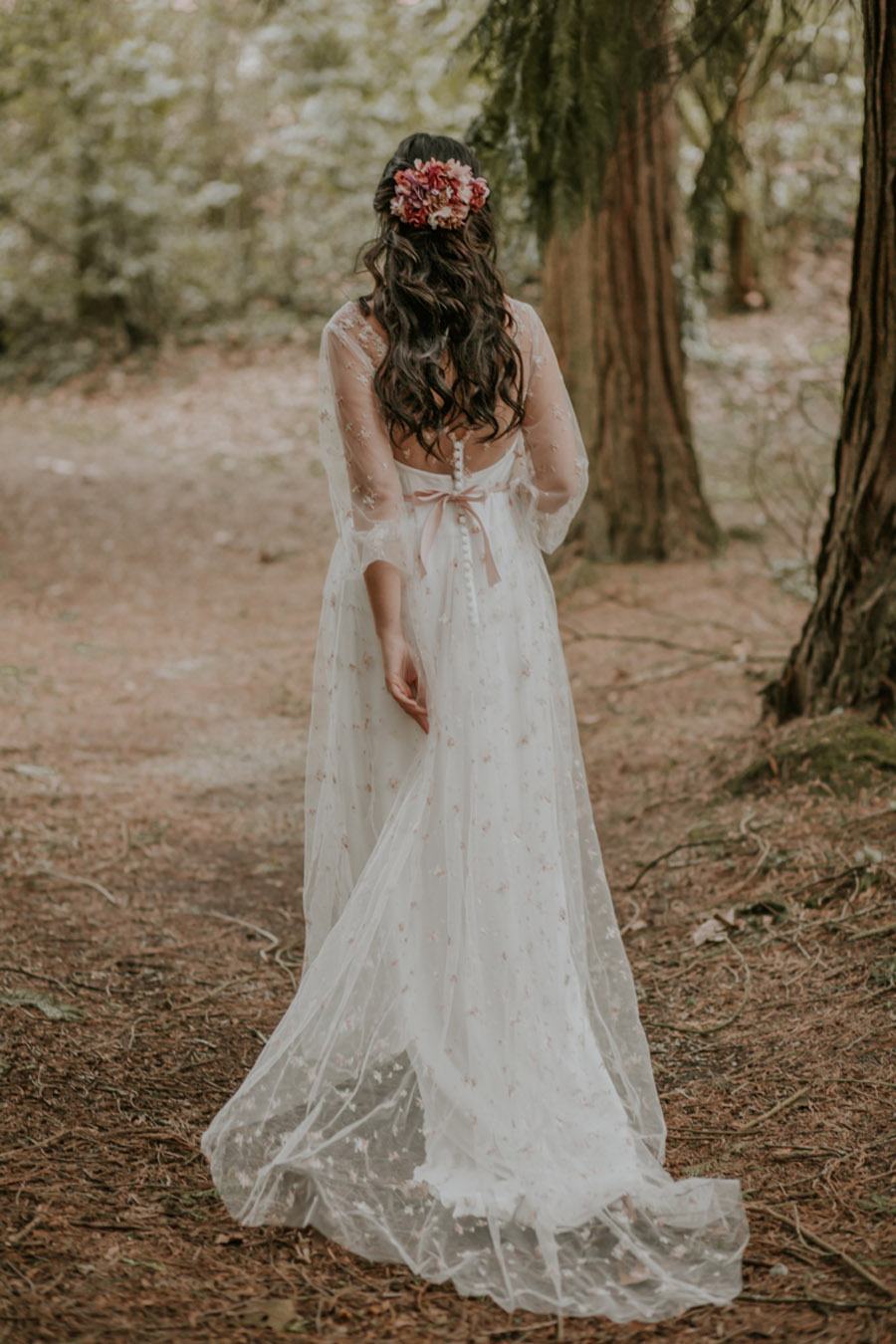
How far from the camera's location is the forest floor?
2686 mm

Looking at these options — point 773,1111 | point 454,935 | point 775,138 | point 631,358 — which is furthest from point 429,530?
point 775,138

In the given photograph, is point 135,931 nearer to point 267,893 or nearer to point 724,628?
point 267,893

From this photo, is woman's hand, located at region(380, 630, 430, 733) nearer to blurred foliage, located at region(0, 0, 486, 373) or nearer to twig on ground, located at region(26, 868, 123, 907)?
twig on ground, located at region(26, 868, 123, 907)

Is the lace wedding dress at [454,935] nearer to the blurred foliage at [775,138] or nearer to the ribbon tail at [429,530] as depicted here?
the ribbon tail at [429,530]

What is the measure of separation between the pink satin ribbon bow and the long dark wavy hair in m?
0.12

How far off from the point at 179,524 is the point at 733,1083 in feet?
28.4

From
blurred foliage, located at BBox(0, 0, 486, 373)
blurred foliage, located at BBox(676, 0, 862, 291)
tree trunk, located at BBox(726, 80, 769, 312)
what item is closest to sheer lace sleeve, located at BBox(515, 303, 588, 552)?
blurred foliage, located at BBox(676, 0, 862, 291)

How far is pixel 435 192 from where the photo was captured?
297 cm

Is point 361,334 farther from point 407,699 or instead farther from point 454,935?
point 454,935

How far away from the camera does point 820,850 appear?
4.61m

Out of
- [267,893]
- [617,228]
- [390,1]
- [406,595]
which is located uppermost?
[390,1]

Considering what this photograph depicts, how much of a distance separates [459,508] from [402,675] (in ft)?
1.31

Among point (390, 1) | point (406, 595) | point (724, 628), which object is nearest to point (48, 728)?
point (724, 628)

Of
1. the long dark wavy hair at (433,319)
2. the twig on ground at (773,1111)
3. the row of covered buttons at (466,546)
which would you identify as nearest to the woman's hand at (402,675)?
the row of covered buttons at (466,546)
